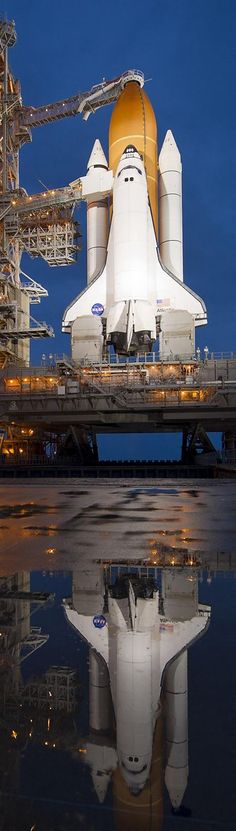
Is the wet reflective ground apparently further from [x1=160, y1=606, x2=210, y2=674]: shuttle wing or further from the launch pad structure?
the launch pad structure

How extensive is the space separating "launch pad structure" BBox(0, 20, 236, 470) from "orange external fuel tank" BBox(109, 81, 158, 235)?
3.89ft

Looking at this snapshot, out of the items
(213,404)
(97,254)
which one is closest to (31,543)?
(213,404)

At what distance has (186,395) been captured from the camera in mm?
40438

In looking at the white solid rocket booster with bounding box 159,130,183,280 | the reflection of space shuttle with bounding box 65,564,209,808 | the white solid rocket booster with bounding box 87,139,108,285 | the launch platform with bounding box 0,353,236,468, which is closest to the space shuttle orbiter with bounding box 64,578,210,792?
the reflection of space shuttle with bounding box 65,564,209,808

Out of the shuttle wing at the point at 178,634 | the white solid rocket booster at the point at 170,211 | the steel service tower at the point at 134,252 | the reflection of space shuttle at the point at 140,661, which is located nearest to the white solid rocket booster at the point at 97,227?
the steel service tower at the point at 134,252

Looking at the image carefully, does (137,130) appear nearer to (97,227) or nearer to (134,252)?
(97,227)

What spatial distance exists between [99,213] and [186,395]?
21447 mm

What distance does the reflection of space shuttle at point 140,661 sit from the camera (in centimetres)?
246

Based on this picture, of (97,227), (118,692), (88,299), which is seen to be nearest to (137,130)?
(97,227)

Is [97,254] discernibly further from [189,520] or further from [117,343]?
[189,520]

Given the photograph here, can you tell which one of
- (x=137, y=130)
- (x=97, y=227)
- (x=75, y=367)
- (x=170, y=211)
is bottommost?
(x=75, y=367)

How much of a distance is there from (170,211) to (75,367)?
18.1 meters

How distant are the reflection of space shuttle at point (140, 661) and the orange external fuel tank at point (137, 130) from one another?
149ft

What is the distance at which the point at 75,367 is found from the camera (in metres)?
43.0
